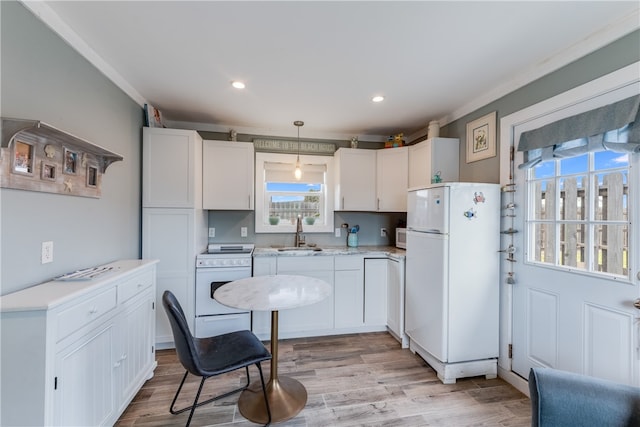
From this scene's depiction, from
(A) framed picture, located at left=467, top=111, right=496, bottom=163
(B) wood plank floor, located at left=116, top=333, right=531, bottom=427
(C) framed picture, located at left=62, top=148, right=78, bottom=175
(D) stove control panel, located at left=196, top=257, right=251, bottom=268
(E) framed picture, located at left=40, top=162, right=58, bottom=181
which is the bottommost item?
(B) wood plank floor, located at left=116, top=333, right=531, bottom=427

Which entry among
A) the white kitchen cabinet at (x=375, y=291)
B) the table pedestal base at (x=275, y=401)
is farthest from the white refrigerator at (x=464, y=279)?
the table pedestal base at (x=275, y=401)

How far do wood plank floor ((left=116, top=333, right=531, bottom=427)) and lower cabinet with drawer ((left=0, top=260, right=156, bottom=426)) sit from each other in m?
0.34

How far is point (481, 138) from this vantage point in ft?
8.39

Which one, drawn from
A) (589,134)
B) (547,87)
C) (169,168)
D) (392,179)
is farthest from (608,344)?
(169,168)

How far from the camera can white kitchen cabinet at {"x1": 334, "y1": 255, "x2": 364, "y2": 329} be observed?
3.05 meters

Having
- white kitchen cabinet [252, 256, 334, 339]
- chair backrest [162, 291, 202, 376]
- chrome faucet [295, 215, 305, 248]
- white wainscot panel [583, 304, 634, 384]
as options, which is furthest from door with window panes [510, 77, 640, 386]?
chair backrest [162, 291, 202, 376]

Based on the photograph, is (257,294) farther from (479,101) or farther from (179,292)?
(479,101)

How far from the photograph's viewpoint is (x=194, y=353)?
59.5 inches

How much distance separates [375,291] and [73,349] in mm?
2619

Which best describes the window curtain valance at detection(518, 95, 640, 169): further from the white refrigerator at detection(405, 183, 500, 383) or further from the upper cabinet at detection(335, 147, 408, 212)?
the upper cabinet at detection(335, 147, 408, 212)

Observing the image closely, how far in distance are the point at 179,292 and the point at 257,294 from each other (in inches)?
51.9

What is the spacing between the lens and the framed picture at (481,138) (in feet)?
7.95

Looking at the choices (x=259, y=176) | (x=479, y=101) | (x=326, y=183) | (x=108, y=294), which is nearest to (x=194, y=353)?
(x=108, y=294)

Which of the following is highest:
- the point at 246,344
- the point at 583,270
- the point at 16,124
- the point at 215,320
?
the point at 16,124
